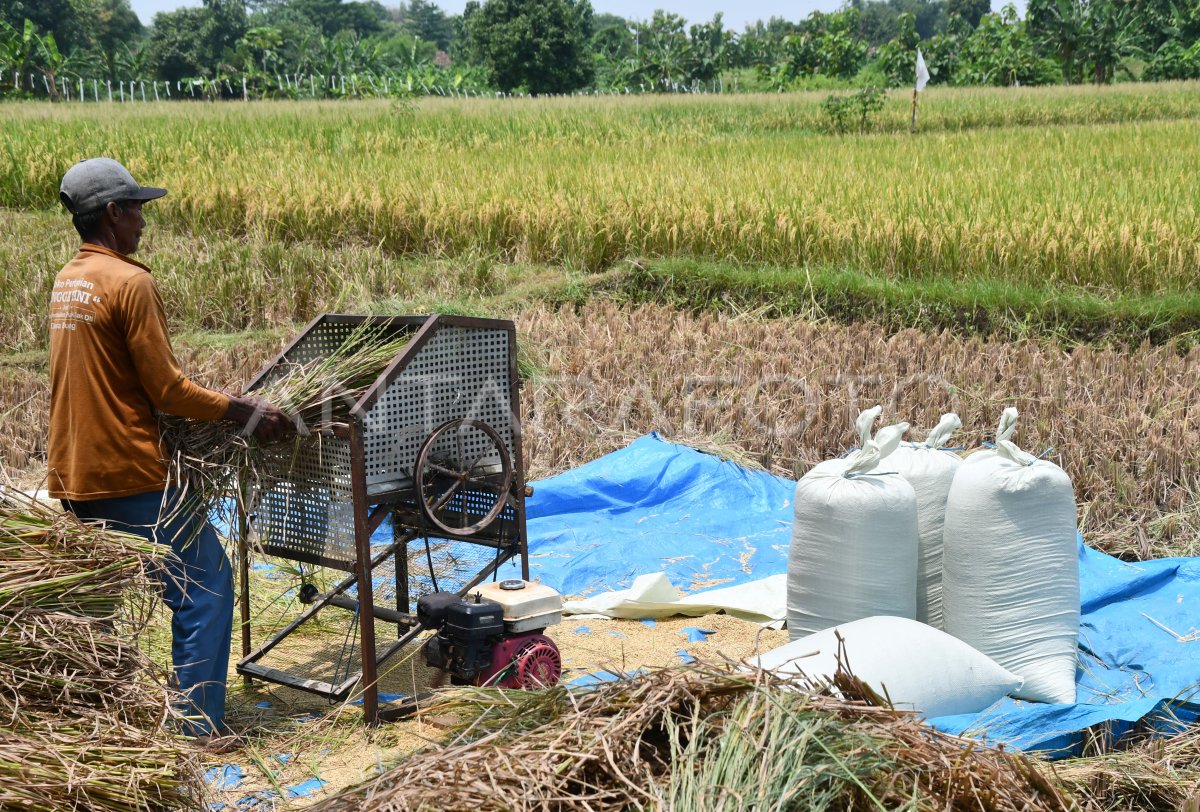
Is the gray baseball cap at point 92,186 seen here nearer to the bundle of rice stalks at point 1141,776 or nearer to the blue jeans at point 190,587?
the blue jeans at point 190,587

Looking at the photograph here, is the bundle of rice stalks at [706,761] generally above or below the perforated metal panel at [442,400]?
below

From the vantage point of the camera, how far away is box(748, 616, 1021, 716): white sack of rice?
3172 millimetres

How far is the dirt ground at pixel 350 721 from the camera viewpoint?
306 cm

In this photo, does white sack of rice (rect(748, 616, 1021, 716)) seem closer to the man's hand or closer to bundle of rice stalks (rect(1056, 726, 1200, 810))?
bundle of rice stalks (rect(1056, 726, 1200, 810))

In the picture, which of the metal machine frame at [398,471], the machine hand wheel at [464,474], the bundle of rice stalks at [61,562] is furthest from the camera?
the machine hand wheel at [464,474]

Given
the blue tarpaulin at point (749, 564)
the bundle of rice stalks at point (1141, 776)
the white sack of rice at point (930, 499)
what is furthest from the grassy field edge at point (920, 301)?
the bundle of rice stalks at point (1141, 776)

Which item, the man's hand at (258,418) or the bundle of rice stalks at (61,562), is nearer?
the bundle of rice stalks at (61,562)

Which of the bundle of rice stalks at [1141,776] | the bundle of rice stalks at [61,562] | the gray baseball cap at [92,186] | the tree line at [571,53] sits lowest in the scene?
the bundle of rice stalks at [1141,776]

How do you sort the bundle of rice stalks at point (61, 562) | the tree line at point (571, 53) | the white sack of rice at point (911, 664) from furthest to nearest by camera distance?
the tree line at point (571, 53) < the white sack of rice at point (911, 664) < the bundle of rice stalks at point (61, 562)

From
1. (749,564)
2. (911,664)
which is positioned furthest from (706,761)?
(749,564)

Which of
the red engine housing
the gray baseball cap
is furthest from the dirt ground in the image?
the gray baseball cap

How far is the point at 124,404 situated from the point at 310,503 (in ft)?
2.16

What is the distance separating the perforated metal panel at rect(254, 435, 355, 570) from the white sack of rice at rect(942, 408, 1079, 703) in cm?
189

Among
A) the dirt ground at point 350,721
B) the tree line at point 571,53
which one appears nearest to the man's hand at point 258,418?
the dirt ground at point 350,721
